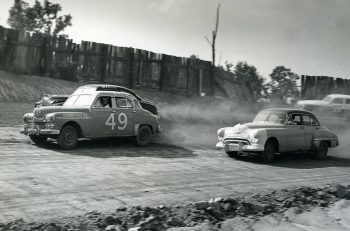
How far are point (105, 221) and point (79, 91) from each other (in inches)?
339

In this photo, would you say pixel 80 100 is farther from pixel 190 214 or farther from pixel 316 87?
pixel 316 87

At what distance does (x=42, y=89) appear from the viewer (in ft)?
67.2

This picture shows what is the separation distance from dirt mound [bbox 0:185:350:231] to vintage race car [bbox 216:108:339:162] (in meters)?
4.42

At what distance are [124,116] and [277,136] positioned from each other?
4507mm

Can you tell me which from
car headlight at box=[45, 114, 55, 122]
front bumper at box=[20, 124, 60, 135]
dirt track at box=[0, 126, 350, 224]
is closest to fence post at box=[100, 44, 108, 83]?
dirt track at box=[0, 126, 350, 224]

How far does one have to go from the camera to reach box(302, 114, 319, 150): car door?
1423 cm

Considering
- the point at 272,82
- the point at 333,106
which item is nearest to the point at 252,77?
the point at 272,82

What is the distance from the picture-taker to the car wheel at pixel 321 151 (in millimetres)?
14578

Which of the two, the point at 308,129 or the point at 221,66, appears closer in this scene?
the point at 308,129

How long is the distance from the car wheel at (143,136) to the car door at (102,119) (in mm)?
1038

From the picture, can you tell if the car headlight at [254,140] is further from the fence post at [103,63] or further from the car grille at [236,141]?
the fence post at [103,63]

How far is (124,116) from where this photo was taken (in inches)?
538

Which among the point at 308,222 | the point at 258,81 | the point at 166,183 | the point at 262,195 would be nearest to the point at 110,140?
the point at 166,183

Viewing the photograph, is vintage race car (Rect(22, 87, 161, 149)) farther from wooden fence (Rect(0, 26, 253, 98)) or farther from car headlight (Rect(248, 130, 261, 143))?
wooden fence (Rect(0, 26, 253, 98))
